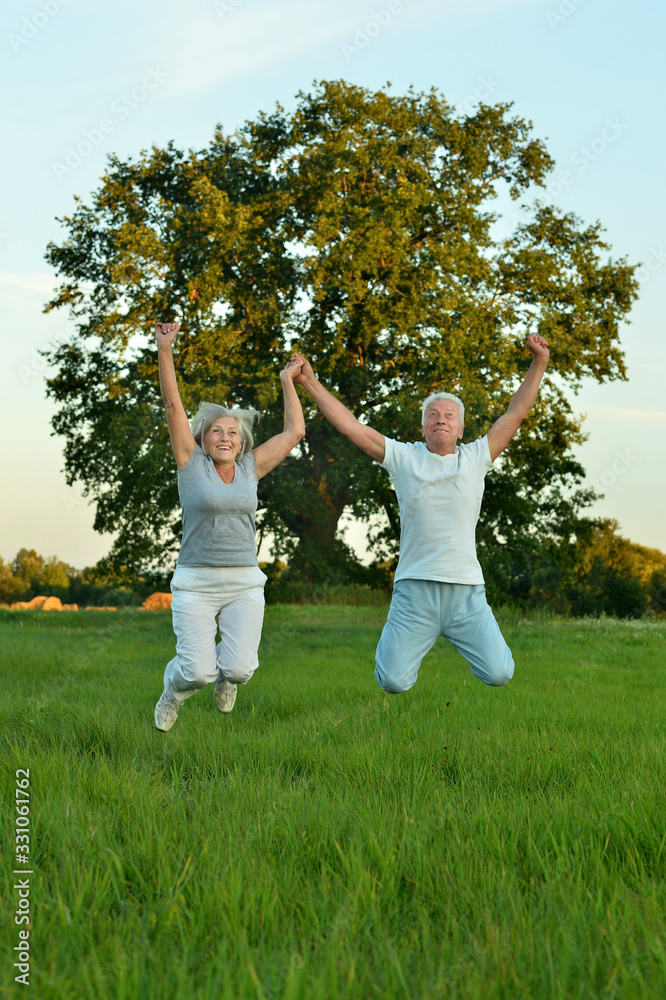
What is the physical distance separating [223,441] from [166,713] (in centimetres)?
202

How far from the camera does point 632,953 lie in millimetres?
2451

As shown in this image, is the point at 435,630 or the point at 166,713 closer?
the point at 435,630

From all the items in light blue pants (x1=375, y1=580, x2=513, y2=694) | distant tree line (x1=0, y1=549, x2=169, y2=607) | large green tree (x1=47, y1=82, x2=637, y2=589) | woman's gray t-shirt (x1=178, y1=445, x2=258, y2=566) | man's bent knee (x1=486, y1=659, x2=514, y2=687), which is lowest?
distant tree line (x1=0, y1=549, x2=169, y2=607)

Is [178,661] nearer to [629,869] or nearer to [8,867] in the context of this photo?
[8,867]

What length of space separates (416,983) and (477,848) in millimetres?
986

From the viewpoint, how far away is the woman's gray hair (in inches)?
239

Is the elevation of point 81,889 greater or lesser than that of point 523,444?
lesser

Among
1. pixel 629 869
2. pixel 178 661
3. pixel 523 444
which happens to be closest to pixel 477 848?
pixel 629 869

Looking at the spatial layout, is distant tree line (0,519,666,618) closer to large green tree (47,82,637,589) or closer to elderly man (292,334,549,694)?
large green tree (47,82,637,589)

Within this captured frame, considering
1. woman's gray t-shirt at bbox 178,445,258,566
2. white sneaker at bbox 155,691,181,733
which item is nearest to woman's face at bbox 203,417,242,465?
woman's gray t-shirt at bbox 178,445,258,566

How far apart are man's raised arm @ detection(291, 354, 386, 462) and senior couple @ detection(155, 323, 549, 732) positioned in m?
0.01

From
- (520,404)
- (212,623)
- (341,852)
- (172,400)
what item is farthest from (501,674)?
(172,400)

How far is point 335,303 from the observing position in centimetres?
2338

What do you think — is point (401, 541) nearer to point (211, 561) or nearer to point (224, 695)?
point (211, 561)
